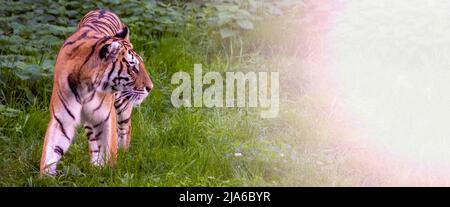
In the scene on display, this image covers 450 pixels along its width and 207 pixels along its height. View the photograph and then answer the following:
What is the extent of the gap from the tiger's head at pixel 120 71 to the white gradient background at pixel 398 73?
2069 mm

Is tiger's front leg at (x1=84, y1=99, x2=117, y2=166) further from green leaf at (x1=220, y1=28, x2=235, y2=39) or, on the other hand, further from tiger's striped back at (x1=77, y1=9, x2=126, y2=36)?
green leaf at (x1=220, y1=28, x2=235, y2=39)

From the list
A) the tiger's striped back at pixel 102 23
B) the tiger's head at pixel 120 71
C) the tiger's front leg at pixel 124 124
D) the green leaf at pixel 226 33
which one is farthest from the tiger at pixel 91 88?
the green leaf at pixel 226 33

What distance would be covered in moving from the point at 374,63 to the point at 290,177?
2308 mm

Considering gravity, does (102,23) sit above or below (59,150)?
above

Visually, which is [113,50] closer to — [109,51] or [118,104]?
[109,51]

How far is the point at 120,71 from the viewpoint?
5.11 metres

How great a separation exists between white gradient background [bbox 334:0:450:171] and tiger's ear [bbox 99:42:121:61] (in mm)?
2290

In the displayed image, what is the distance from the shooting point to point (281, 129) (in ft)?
21.6

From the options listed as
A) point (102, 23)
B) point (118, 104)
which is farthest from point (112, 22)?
point (118, 104)

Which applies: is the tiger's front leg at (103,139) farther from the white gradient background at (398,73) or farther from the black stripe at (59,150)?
the white gradient background at (398,73)

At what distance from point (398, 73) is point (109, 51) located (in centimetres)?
330

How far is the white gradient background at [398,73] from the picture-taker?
20.9 feet
